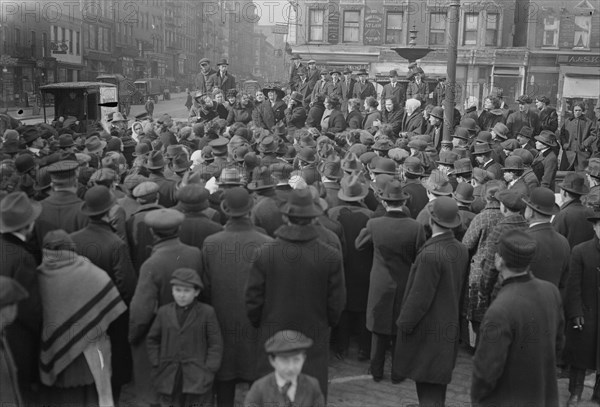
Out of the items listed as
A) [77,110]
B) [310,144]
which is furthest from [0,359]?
[77,110]

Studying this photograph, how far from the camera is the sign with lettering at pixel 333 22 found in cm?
3278

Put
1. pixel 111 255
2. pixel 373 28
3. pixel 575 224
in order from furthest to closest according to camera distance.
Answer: pixel 373 28, pixel 575 224, pixel 111 255

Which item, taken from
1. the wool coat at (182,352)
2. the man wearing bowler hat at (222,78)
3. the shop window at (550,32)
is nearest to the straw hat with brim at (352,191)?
the wool coat at (182,352)

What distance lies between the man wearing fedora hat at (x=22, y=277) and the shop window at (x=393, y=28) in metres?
29.7

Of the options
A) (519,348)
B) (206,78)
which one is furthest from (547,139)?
(206,78)

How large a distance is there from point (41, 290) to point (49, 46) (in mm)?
47821

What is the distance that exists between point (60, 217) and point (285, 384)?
3.13 m

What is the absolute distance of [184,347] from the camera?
15.8 ft

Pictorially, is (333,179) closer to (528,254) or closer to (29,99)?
(528,254)

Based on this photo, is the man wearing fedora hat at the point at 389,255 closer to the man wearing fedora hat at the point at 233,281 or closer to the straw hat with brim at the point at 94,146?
the man wearing fedora hat at the point at 233,281

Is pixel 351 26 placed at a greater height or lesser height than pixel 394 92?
greater

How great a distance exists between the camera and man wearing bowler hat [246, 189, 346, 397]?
496 cm

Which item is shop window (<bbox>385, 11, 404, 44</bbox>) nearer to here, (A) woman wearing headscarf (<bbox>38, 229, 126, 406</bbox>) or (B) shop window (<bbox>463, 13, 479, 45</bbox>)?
(B) shop window (<bbox>463, 13, 479, 45</bbox>)

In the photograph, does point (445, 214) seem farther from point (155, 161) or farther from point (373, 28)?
point (373, 28)
